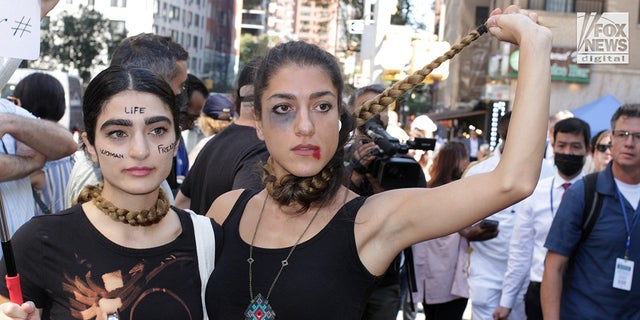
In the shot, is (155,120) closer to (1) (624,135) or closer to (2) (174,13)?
(1) (624,135)

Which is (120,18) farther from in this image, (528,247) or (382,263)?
(382,263)

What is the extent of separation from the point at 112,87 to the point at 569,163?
4.27 meters

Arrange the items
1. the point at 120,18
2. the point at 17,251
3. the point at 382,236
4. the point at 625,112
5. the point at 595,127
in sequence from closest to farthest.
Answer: the point at 17,251 < the point at 382,236 < the point at 625,112 < the point at 595,127 < the point at 120,18

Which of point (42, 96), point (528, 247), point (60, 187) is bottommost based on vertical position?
point (528, 247)

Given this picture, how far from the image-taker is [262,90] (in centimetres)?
294

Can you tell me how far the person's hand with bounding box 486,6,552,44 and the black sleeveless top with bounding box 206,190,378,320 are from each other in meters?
0.70

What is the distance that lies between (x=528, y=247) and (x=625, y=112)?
1.39 metres

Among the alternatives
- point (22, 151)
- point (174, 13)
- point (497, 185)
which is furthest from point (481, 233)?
point (174, 13)

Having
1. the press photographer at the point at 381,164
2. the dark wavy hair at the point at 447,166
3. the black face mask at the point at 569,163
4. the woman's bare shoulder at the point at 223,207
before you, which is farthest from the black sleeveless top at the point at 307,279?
the dark wavy hair at the point at 447,166

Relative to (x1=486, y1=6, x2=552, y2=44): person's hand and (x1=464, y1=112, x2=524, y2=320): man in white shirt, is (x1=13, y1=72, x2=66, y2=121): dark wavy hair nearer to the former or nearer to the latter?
(x1=464, y1=112, x2=524, y2=320): man in white shirt

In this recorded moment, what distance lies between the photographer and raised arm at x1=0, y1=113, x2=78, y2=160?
3729 mm

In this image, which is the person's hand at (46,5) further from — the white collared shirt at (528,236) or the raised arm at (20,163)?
the white collared shirt at (528,236)

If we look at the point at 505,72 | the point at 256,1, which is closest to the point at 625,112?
the point at 505,72

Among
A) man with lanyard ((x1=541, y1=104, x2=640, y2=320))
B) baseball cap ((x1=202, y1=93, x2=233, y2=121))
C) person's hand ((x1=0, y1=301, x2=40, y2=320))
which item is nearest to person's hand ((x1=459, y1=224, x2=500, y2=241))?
man with lanyard ((x1=541, y1=104, x2=640, y2=320))
